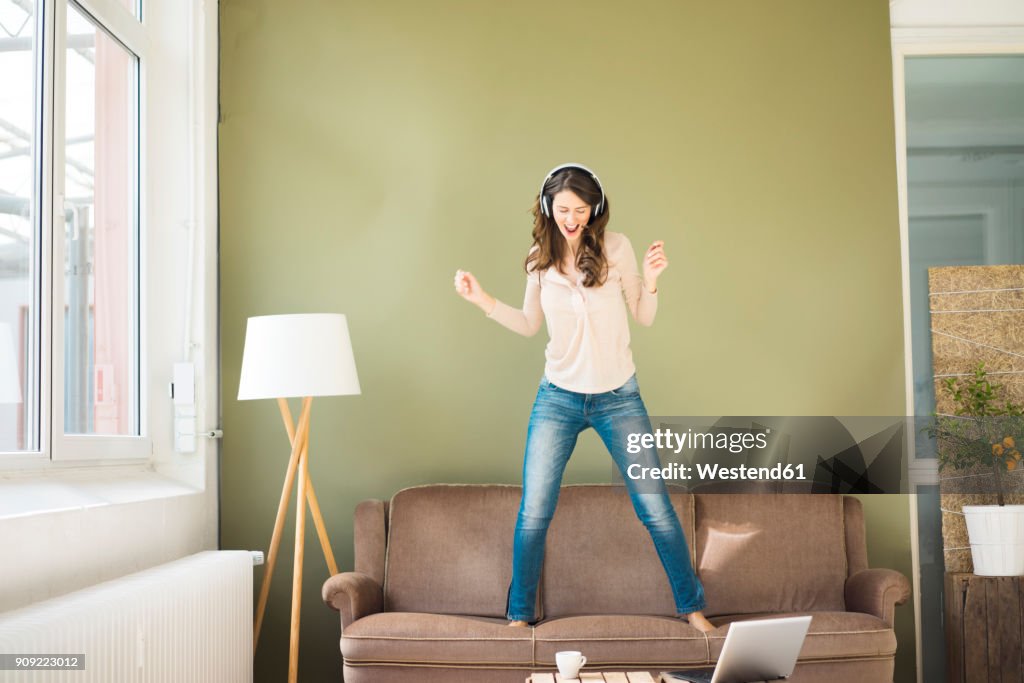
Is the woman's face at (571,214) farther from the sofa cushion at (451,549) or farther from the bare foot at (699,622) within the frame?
the bare foot at (699,622)

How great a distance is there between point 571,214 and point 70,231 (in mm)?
1808

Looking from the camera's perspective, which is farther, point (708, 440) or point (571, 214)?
point (708, 440)

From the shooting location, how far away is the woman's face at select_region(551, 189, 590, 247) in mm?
3732

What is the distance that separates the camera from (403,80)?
170 inches

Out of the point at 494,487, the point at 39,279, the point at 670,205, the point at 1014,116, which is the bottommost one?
the point at 494,487

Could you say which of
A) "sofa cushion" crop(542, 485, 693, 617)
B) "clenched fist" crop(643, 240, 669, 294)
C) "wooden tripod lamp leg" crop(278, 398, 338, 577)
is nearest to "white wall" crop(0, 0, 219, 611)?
"wooden tripod lamp leg" crop(278, 398, 338, 577)

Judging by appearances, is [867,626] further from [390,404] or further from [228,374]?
[228,374]

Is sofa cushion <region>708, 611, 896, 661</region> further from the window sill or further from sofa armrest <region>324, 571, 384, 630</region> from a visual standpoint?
the window sill

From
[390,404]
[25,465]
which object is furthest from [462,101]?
[25,465]

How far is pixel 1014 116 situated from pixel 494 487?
2.92m

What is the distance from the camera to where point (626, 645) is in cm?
329

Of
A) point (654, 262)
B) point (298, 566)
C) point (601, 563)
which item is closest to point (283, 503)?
point (298, 566)

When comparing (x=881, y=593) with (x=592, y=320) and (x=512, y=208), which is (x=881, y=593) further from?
(x=512, y=208)

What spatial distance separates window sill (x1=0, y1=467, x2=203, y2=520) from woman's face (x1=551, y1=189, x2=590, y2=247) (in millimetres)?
1840
